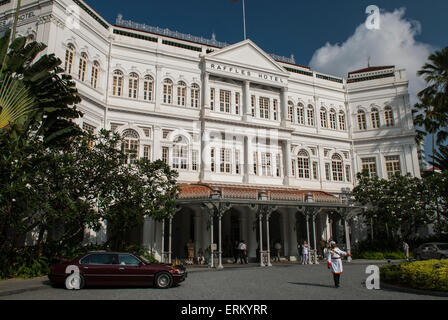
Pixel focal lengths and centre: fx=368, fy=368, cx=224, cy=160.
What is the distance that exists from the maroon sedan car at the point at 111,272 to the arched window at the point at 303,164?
20.6 metres

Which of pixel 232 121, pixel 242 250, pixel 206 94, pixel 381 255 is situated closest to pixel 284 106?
pixel 232 121

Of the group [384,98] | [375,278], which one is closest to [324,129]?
Result: [384,98]

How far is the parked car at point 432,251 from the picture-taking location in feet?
76.6

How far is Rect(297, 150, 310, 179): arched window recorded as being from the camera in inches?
1251

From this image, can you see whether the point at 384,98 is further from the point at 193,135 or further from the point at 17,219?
the point at 17,219

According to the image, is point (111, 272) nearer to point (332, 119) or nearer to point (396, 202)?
point (396, 202)

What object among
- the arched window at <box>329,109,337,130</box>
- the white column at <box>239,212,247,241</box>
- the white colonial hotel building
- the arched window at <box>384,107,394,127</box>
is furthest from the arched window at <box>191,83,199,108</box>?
the arched window at <box>384,107,394,127</box>

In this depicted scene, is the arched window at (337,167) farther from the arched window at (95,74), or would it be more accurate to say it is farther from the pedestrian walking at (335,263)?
the pedestrian walking at (335,263)

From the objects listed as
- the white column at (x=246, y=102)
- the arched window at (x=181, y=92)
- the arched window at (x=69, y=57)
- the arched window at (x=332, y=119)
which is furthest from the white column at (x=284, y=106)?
the arched window at (x=69, y=57)

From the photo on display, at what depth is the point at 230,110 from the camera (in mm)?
29484

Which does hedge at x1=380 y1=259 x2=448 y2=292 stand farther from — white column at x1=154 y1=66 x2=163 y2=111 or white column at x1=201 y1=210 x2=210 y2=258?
white column at x1=154 y1=66 x2=163 y2=111

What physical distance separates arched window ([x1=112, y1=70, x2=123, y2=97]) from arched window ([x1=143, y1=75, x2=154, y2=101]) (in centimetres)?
167

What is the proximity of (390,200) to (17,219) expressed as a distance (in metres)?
25.1

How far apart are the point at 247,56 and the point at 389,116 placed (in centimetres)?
1467
